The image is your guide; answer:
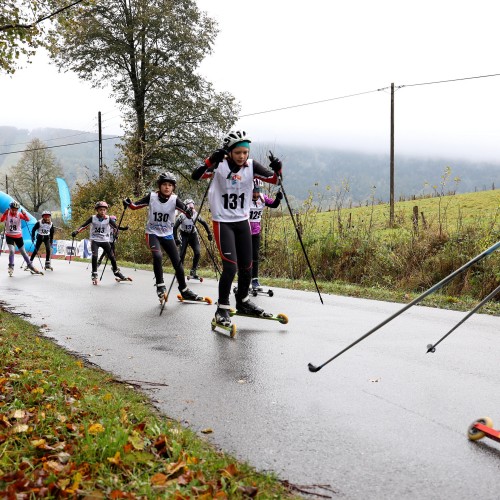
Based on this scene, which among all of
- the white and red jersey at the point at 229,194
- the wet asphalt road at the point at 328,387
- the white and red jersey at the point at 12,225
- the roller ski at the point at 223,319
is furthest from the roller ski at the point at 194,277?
the white and red jersey at the point at 229,194

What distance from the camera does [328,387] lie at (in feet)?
16.6

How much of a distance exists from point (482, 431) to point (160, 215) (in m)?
8.35

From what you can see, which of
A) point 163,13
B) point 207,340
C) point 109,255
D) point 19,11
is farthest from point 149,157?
point 207,340

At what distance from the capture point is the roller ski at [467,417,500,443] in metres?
3.69

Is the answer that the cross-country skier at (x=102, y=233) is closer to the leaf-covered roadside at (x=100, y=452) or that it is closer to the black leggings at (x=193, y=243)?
the black leggings at (x=193, y=243)

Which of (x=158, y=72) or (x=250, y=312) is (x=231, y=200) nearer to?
(x=250, y=312)

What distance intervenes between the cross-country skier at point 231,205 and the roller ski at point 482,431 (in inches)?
163

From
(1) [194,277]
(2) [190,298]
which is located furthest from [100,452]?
(1) [194,277]

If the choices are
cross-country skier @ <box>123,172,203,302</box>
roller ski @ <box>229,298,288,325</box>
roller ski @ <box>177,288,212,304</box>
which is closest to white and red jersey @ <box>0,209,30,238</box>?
cross-country skier @ <box>123,172,203,302</box>

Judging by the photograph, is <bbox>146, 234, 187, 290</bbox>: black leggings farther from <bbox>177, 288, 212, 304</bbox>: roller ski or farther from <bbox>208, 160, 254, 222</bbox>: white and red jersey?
<bbox>208, 160, 254, 222</bbox>: white and red jersey

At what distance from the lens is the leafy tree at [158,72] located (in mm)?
39031

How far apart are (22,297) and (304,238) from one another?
291 inches

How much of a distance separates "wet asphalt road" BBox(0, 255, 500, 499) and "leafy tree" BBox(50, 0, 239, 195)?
102 feet

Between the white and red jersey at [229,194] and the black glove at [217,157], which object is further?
the white and red jersey at [229,194]
